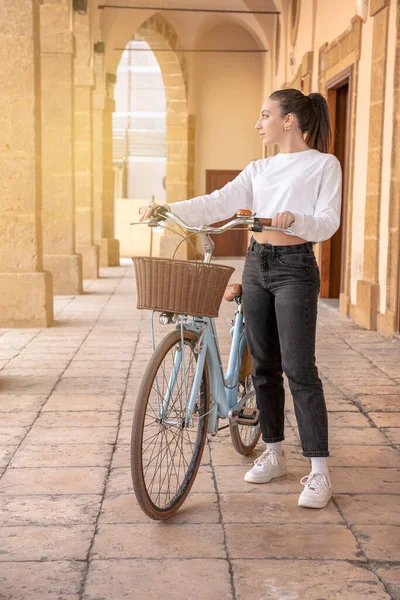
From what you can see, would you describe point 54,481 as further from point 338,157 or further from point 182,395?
point 338,157

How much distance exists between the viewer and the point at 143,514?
10.8 ft

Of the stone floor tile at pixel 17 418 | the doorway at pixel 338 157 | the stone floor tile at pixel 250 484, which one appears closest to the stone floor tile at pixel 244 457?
the stone floor tile at pixel 250 484

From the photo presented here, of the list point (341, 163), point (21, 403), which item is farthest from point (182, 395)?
point (341, 163)

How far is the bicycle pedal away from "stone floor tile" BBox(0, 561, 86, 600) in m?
1.06

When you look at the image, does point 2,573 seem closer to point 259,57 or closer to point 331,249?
point 331,249

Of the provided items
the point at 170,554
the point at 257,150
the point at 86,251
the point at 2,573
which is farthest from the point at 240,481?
the point at 257,150

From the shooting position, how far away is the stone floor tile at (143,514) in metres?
3.22

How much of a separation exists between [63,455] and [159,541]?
3.85ft

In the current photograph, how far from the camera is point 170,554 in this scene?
2.88m

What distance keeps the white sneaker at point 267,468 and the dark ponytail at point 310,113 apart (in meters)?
1.27

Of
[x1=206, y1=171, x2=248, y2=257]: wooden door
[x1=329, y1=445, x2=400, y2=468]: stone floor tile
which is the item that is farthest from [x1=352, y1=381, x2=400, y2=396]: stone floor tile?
[x1=206, y1=171, x2=248, y2=257]: wooden door

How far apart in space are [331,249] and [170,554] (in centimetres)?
834

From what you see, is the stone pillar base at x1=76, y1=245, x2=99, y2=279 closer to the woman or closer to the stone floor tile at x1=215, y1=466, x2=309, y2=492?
the stone floor tile at x1=215, y1=466, x2=309, y2=492

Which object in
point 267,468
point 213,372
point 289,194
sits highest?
point 289,194
